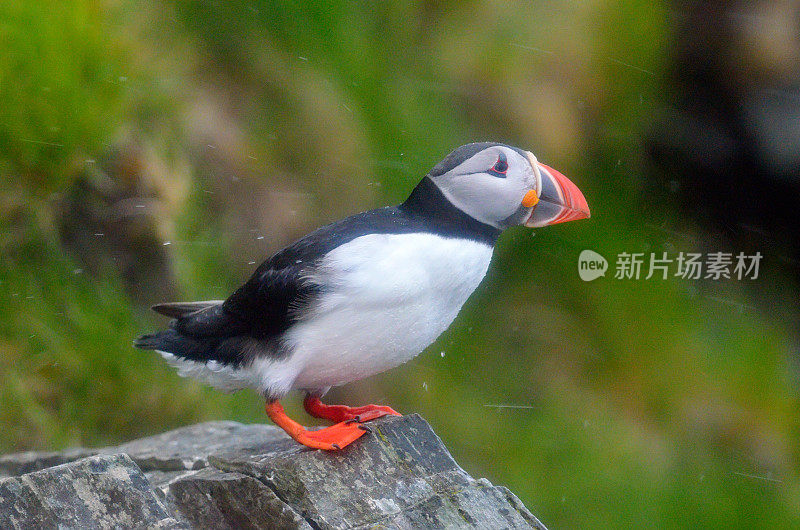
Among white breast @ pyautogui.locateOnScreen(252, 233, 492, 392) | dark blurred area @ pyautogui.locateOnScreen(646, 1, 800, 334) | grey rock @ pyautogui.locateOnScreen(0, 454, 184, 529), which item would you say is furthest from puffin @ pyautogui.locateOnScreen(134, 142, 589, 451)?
dark blurred area @ pyautogui.locateOnScreen(646, 1, 800, 334)

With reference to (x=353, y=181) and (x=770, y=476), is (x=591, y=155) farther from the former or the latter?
(x=770, y=476)

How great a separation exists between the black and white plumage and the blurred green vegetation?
1730 mm

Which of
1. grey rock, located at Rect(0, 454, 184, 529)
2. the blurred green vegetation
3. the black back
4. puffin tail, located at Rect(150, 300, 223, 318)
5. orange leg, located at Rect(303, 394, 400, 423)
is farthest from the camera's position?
the blurred green vegetation

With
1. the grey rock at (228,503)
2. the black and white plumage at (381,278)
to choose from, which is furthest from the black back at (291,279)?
the grey rock at (228,503)

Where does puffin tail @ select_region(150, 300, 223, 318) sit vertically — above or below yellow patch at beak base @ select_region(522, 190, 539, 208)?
below

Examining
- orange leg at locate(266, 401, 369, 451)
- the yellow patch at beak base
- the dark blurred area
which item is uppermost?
the dark blurred area

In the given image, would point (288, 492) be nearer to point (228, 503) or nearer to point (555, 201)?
point (228, 503)

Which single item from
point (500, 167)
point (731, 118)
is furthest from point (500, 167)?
point (731, 118)

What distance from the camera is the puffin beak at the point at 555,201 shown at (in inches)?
88.1

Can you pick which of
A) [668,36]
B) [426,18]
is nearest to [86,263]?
[426,18]

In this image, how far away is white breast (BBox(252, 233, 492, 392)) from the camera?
2.12 meters

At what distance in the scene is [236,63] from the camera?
471 cm

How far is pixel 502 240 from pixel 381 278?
9.11 ft

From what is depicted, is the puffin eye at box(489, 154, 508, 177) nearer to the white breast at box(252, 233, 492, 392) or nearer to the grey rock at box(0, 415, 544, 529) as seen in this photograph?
the white breast at box(252, 233, 492, 392)
